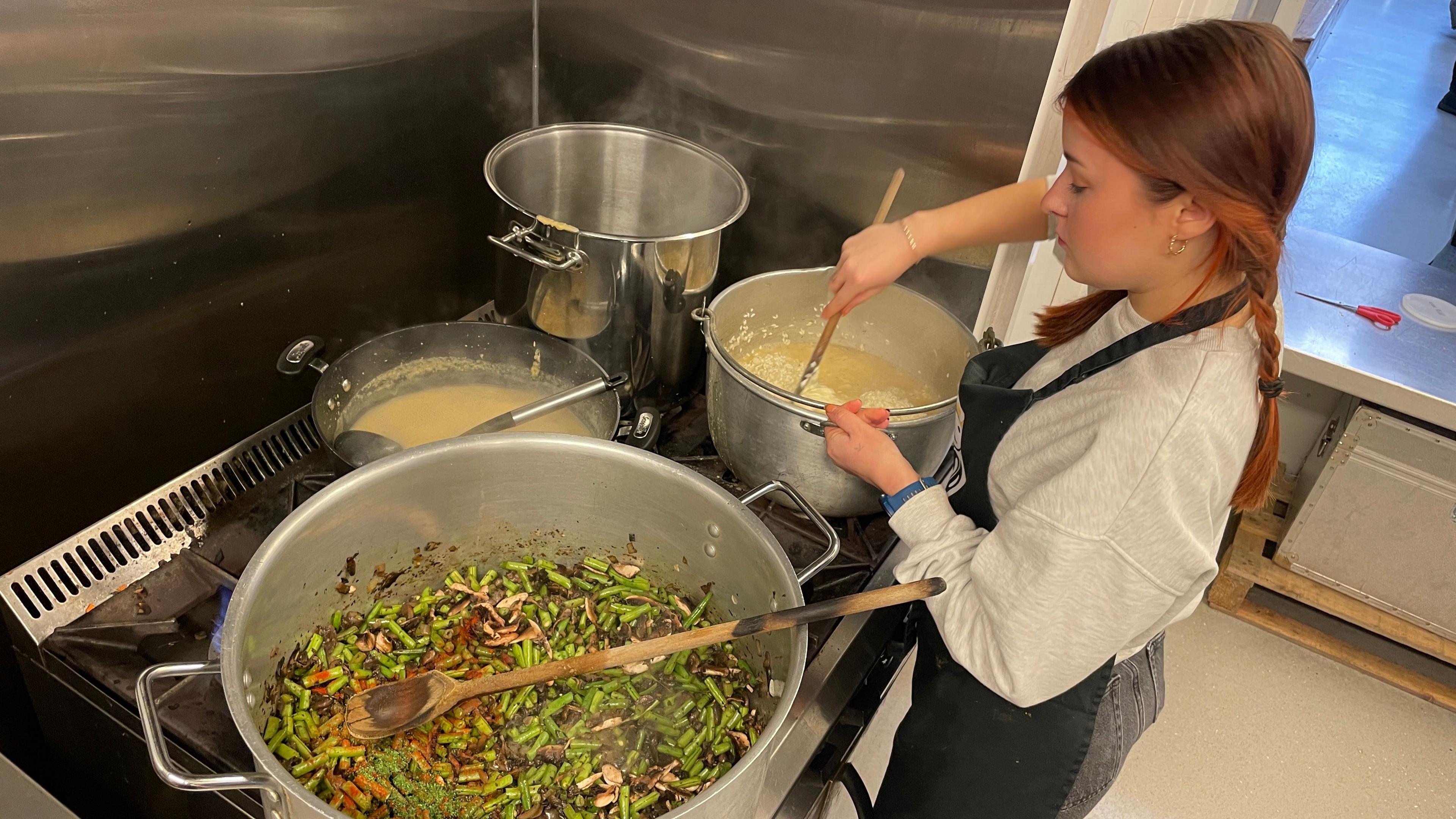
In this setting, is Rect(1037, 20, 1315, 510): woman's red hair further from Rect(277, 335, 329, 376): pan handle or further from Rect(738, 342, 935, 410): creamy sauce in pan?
Rect(277, 335, 329, 376): pan handle

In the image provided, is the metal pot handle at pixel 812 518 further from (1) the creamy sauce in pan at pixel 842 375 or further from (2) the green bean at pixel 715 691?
(1) the creamy sauce in pan at pixel 842 375

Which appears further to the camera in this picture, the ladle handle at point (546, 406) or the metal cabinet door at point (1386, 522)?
the metal cabinet door at point (1386, 522)

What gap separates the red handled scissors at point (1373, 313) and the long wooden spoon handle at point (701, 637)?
175cm

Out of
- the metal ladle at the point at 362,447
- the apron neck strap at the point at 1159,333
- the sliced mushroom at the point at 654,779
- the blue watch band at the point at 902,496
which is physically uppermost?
the apron neck strap at the point at 1159,333

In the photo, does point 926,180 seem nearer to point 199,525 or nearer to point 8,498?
point 199,525

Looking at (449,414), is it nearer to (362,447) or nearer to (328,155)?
(362,447)

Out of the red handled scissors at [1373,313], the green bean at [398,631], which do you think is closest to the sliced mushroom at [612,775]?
the green bean at [398,631]

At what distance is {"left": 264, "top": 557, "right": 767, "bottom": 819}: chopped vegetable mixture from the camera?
0.95m

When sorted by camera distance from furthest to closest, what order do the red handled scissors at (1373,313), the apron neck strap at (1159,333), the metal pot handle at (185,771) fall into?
the red handled scissors at (1373,313) → the apron neck strap at (1159,333) → the metal pot handle at (185,771)

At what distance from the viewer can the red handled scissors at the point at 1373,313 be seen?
2119mm

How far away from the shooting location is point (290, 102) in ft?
4.20

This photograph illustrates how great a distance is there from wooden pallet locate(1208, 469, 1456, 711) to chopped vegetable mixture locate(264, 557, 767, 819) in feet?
5.47

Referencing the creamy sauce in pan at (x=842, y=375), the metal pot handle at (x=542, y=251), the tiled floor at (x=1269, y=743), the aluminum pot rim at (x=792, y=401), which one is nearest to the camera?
the aluminum pot rim at (x=792, y=401)

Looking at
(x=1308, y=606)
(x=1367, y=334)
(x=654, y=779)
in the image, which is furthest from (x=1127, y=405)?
(x=1308, y=606)
